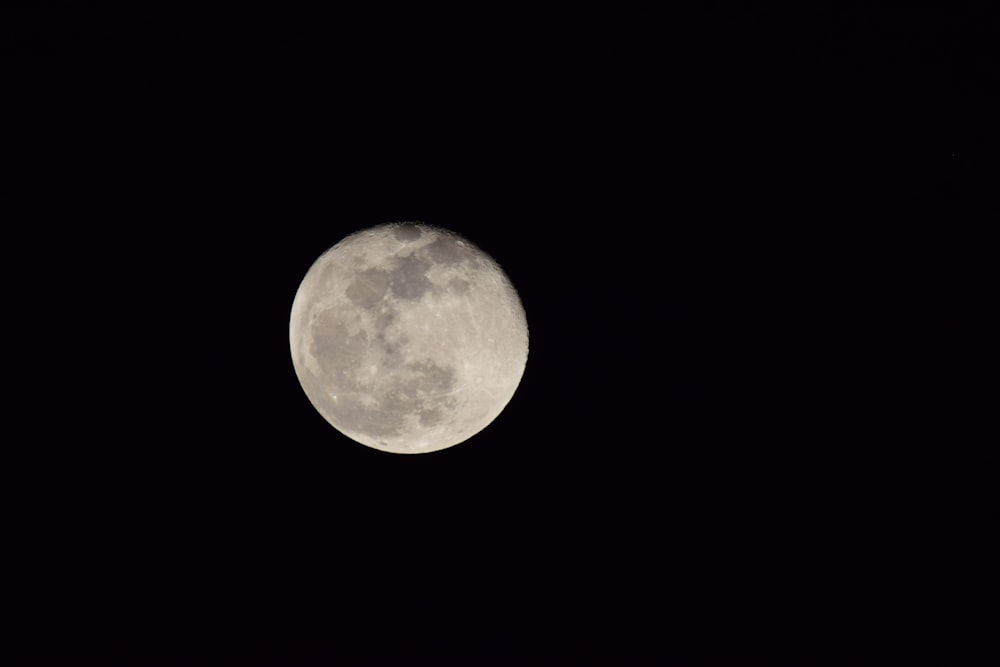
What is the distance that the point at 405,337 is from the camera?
124 inches

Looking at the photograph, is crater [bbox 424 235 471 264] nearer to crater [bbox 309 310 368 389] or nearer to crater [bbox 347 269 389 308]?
crater [bbox 347 269 389 308]

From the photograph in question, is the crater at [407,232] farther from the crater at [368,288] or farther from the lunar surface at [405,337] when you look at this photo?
the crater at [368,288]

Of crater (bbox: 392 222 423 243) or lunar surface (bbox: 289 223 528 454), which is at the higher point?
crater (bbox: 392 222 423 243)

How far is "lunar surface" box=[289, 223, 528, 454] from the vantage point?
3.18m

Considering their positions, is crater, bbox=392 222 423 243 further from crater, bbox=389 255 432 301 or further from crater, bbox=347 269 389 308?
crater, bbox=347 269 389 308

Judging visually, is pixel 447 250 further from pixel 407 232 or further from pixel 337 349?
pixel 337 349

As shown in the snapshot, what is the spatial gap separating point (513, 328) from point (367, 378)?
2.84ft

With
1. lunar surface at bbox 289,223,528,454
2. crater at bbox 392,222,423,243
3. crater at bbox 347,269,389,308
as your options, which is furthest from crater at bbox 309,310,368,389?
crater at bbox 392,222,423,243

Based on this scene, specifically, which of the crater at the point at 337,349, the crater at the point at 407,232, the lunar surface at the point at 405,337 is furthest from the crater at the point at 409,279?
the crater at the point at 337,349

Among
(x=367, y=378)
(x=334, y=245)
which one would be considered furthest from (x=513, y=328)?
(x=334, y=245)

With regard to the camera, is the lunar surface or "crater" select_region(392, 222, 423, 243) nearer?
the lunar surface

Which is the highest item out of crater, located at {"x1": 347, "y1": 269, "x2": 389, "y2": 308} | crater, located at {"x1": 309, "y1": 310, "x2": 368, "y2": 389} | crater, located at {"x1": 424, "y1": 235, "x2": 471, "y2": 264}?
crater, located at {"x1": 424, "y1": 235, "x2": 471, "y2": 264}

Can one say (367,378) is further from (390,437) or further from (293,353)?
(293,353)

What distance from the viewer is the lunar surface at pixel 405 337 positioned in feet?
10.4
